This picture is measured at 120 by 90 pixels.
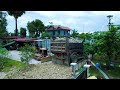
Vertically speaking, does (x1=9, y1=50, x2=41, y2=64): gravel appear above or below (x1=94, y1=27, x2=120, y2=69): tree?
below

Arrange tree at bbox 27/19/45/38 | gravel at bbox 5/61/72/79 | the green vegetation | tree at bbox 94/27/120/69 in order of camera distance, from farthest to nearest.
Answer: the green vegetation < tree at bbox 94/27/120/69 < tree at bbox 27/19/45/38 < gravel at bbox 5/61/72/79

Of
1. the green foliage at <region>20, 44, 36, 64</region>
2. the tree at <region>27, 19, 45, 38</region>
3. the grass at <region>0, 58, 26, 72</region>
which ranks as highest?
the tree at <region>27, 19, 45, 38</region>

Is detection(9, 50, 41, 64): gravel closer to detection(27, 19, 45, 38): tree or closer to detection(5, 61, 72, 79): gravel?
detection(5, 61, 72, 79): gravel

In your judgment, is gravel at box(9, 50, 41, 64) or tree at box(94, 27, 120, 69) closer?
tree at box(94, 27, 120, 69)

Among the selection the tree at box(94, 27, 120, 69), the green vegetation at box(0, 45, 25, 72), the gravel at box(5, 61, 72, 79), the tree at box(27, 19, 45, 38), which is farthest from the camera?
the green vegetation at box(0, 45, 25, 72)

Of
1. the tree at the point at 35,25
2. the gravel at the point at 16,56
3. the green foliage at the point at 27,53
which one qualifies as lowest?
the gravel at the point at 16,56

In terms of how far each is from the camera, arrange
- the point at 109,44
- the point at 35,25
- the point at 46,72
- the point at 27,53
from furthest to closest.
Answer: the point at 27,53 → the point at 35,25 → the point at 109,44 → the point at 46,72

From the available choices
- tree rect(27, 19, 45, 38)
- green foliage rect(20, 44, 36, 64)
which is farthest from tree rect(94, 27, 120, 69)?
green foliage rect(20, 44, 36, 64)

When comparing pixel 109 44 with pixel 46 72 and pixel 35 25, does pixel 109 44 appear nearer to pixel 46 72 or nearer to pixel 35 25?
pixel 46 72

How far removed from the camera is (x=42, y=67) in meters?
7.05

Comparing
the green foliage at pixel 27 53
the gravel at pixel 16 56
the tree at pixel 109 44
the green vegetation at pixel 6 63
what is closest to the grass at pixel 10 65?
the green vegetation at pixel 6 63

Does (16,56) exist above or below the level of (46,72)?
above

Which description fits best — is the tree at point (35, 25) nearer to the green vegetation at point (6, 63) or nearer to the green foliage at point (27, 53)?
the green foliage at point (27, 53)

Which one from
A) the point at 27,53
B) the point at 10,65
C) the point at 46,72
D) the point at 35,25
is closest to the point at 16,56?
the point at 10,65
